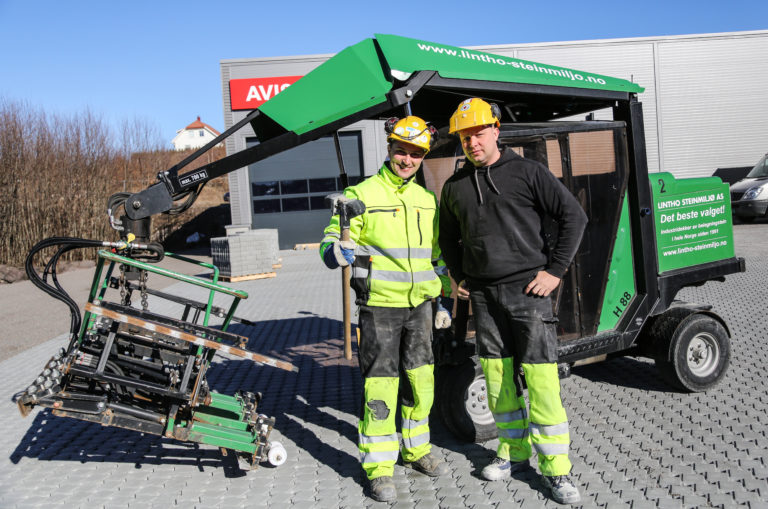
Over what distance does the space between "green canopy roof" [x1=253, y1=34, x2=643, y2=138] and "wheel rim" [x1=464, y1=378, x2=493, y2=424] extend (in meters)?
1.88

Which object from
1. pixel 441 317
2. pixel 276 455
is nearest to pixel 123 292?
pixel 276 455

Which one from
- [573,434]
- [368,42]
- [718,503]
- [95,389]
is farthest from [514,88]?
[95,389]

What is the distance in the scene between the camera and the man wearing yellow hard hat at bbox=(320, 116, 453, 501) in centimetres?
336

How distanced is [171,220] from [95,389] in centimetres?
2111

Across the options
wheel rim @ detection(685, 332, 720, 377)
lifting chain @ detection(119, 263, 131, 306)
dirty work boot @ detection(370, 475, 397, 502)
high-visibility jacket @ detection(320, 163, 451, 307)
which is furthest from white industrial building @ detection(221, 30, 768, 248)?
dirty work boot @ detection(370, 475, 397, 502)

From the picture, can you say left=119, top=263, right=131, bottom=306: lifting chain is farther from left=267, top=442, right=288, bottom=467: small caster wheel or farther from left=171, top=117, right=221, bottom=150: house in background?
left=171, top=117, right=221, bottom=150: house in background

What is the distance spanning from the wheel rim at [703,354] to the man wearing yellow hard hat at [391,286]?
2372mm

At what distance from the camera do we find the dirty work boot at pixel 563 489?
3059 mm

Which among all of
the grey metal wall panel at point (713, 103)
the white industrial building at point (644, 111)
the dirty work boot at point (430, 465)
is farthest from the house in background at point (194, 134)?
the dirty work boot at point (430, 465)

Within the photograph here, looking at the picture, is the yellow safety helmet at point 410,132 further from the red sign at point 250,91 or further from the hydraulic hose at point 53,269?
the red sign at point 250,91

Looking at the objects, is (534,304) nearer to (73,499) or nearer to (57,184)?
(73,499)

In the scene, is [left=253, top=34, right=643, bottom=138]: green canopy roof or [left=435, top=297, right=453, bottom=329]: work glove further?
[left=435, top=297, right=453, bottom=329]: work glove

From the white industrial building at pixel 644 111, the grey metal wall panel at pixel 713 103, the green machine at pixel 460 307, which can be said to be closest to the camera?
the green machine at pixel 460 307

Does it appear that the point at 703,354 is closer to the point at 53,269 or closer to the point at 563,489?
the point at 563,489
